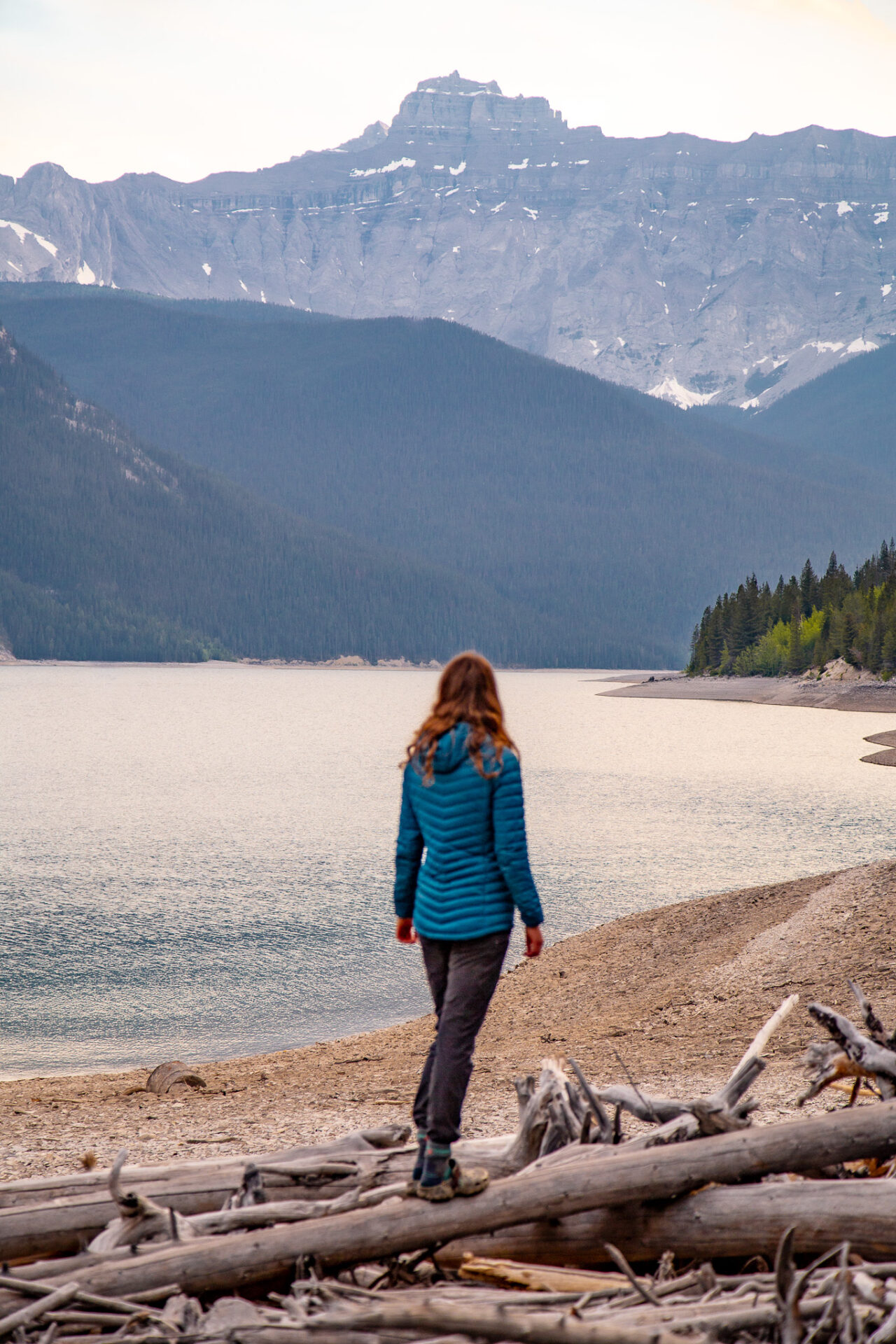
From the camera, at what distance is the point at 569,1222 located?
21.8 ft

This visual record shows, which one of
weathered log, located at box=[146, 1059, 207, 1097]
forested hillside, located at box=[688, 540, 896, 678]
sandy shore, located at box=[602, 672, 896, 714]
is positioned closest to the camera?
weathered log, located at box=[146, 1059, 207, 1097]

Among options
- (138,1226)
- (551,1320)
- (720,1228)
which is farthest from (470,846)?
(138,1226)

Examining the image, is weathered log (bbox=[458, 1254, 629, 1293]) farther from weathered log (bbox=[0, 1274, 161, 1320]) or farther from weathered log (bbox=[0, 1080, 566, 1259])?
weathered log (bbox=[0, 1274, 161, 1320])

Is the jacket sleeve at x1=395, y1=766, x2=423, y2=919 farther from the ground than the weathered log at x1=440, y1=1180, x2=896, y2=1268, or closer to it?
farther from the ground

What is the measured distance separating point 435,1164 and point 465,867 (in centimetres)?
164

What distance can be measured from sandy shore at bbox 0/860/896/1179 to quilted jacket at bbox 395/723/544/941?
4.50 metres

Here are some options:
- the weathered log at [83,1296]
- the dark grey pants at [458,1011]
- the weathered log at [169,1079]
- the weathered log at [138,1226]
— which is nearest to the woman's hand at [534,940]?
the dark grey pants at [458,1011]

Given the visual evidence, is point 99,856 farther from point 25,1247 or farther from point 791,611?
point 791,611

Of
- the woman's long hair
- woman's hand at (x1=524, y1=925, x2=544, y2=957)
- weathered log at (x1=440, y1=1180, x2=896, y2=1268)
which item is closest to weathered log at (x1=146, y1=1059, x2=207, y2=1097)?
woman's hand at (x1=524, y1=925, x2=544, y2=957)

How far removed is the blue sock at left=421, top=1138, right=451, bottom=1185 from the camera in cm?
680

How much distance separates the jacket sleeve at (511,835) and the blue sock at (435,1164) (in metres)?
1.32

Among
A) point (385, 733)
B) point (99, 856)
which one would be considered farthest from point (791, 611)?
point (99, 856)

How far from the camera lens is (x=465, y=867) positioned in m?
7.28

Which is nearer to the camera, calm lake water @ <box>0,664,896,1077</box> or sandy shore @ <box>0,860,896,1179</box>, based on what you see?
sandy shore @ <box>0,860,896,1179</box>
